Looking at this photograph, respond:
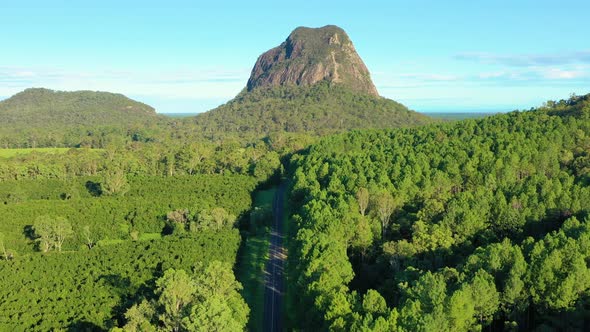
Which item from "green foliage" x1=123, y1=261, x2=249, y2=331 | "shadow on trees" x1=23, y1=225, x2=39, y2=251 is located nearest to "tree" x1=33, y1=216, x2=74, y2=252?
"shadow on trees" x1=23, y1=225, x2=39, y2=251

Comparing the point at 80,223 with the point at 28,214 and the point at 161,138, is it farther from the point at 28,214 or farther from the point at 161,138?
the point at 161,138

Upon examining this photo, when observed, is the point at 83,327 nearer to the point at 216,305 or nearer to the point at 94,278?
the point at 94,278

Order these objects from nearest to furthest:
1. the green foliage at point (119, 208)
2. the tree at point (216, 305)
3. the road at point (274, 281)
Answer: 1. the tree at point (216, 305)
2. the road at point (274, 281)
3. the green foliage at point (119, 208)

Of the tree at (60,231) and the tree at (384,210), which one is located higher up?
the tree at (384,210)

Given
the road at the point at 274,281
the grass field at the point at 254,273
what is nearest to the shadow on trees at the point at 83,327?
the grass field at the point at 254,273

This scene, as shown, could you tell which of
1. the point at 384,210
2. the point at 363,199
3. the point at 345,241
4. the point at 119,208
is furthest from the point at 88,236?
the point at 384,210

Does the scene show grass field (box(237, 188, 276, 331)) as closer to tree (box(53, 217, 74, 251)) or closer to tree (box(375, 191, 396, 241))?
tree (box(375, 191, 396, 241))

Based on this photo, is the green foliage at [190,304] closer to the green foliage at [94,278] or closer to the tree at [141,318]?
the tree at [141,318]
